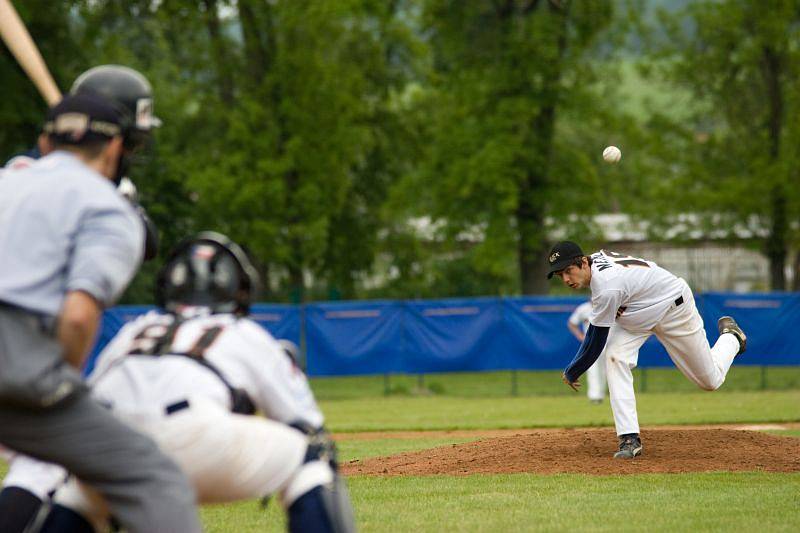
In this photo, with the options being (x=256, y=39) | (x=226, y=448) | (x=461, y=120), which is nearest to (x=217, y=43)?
(x=256, y=39)

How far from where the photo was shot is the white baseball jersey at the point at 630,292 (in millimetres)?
11102

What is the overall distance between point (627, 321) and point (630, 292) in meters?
0.36

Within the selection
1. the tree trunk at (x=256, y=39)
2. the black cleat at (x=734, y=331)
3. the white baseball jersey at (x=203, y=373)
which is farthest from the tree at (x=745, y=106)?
the white baseball jersey at (x=203, y=373)

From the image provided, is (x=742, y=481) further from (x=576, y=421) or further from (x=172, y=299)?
(x=576, y=421)

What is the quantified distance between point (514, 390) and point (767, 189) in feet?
37.1

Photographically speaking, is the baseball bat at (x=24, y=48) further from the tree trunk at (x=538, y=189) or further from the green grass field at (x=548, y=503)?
the tree trunk at (x=538, y=189)

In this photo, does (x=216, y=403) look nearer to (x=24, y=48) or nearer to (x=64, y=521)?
(x=64, y=521)

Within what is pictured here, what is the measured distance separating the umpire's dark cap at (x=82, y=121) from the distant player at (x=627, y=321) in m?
6.77

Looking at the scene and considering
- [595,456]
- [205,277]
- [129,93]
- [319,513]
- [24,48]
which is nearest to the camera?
[319,513]

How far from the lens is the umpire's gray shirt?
4332 millimetres

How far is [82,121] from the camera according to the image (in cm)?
468

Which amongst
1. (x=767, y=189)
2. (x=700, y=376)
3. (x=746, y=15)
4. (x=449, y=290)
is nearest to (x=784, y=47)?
(x=746, y=15)

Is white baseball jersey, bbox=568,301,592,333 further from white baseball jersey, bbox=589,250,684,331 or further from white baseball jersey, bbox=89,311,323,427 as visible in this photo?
white baseball jersey, bbox=89,311,323,427

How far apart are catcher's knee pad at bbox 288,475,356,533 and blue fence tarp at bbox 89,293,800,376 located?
20.2 m
